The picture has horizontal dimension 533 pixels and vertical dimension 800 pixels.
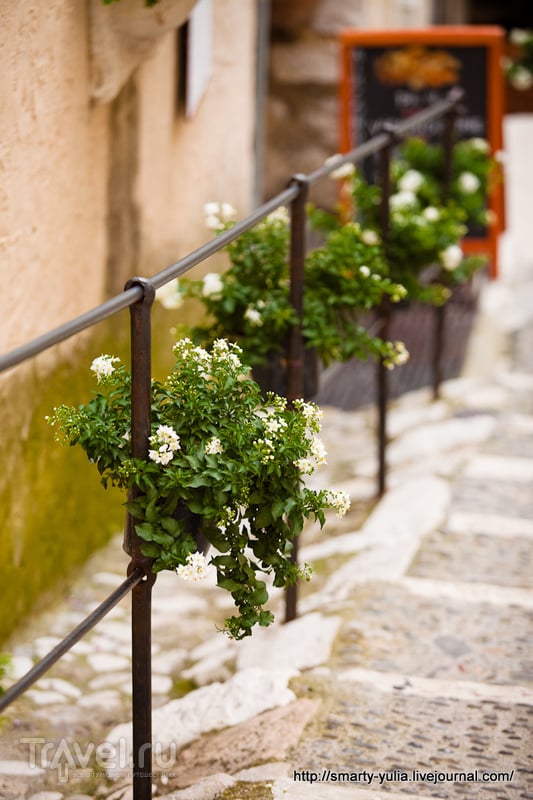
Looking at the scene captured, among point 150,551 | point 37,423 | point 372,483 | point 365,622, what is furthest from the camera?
point 372,483

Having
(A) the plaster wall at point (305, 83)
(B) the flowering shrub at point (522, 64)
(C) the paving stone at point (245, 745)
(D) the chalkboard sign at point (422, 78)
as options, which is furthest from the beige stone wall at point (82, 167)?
(B) the flowering shrub at point (522, 64)

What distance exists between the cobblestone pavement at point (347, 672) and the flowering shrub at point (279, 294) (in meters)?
0.64

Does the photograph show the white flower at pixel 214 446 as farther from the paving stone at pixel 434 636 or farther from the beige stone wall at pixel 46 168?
the beige stone wall at pixel 46 168

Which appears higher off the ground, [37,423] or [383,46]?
[383,46]

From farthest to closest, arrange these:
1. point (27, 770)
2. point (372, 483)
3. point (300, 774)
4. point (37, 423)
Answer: point (372, 483) → point (37, 423) → point (27, 770) → point (300, 774)

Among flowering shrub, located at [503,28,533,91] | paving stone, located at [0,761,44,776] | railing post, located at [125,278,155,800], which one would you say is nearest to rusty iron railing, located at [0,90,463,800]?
railing post, located at [125,278,155,800]

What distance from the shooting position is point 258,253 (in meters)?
2.60

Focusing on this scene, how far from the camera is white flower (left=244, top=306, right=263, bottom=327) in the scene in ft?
8.10

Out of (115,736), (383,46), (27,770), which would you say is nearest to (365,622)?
(115,736)

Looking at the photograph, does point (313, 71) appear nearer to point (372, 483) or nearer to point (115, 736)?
point (372, 483)

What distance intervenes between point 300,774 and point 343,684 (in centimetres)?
37

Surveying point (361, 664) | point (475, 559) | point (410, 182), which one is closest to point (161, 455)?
point (361, 664)

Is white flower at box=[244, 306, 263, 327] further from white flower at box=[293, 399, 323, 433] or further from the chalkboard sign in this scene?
the chalkboard sign

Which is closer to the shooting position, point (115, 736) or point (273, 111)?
point (115, 736)
